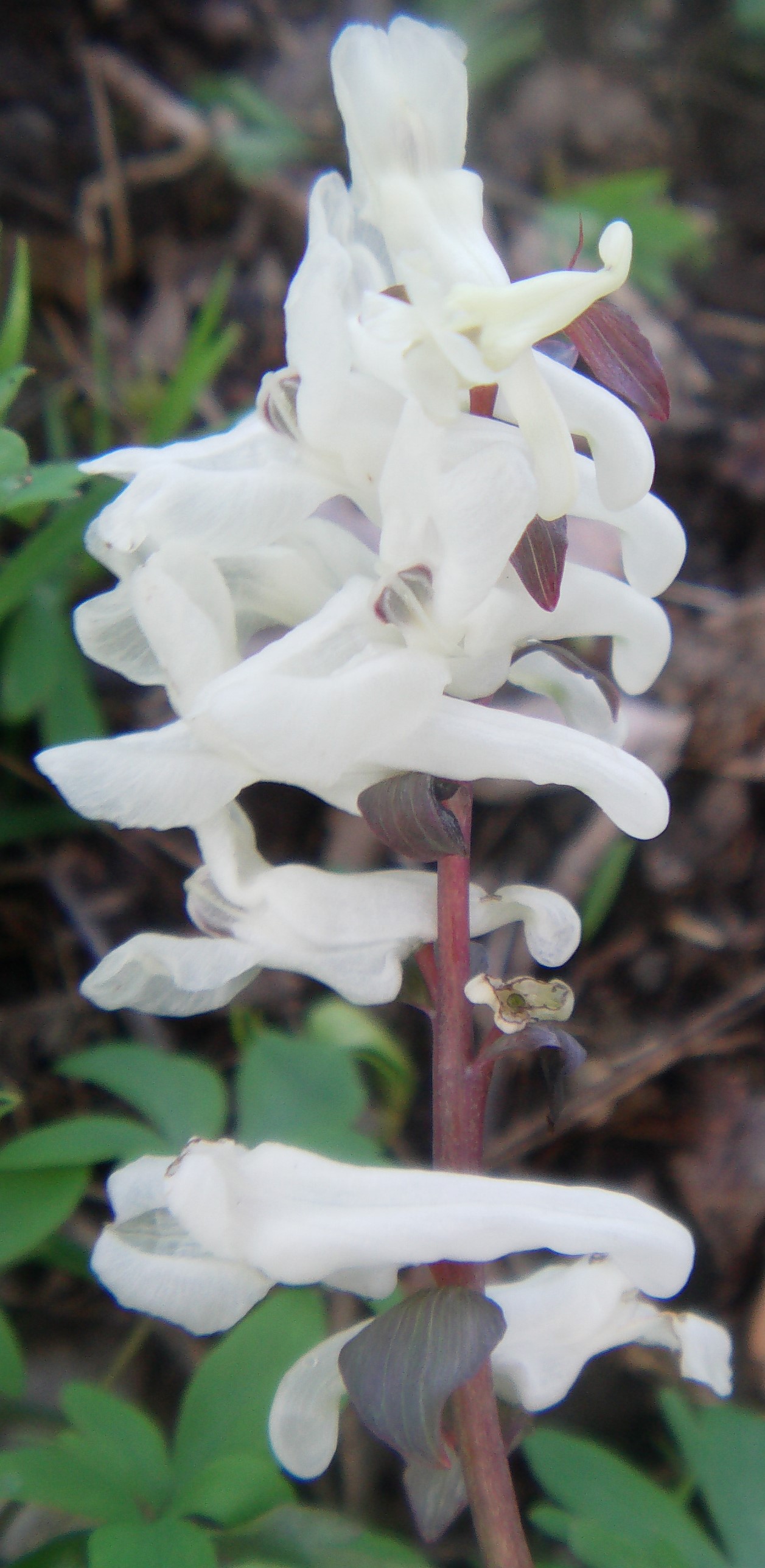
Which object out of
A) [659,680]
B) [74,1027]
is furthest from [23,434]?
[659,680]

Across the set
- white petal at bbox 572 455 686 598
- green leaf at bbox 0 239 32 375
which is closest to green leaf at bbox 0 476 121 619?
green leaf at bbox 0 239 32 375

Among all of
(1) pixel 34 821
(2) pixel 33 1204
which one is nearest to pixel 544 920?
(2) pixel 33 1204

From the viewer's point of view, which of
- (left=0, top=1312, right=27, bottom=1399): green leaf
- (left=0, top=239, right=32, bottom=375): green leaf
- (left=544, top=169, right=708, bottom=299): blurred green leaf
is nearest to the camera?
(left=0, top=1312, right=27, bottom=1399): green leaf

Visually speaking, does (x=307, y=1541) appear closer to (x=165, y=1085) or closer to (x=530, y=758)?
(x=165, y=1085)

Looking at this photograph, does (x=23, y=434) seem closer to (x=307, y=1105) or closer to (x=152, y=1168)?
(x=307, y=1105)

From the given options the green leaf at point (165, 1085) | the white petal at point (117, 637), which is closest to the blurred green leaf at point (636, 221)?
the white petal at point (117, 637)

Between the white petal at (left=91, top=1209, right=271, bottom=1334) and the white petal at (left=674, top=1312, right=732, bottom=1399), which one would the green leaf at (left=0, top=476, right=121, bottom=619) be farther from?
the white petal at (left=674, top=1312, right=732, bottom=1399)

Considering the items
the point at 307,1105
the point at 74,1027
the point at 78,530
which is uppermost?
the point at 78,530
